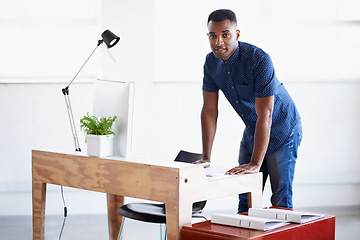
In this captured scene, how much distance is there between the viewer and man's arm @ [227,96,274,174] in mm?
2693

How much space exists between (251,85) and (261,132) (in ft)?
0.88

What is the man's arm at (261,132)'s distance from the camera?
269 centimetres

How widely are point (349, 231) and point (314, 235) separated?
2136 mm

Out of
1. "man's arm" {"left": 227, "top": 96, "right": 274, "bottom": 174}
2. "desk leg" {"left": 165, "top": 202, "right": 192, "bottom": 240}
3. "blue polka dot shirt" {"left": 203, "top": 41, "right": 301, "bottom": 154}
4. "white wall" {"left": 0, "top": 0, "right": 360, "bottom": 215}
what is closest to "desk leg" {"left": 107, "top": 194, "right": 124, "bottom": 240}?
"blue polka dot shirt" {"left": 203, "top": 41, "right": 301, "bottom": 154}

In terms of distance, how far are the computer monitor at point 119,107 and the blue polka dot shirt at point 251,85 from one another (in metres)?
0.55

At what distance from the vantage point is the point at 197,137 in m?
5.03

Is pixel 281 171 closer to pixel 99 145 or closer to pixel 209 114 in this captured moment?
pixel 209 114

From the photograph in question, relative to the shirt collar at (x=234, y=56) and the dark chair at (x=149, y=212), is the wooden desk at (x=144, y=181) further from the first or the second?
the shirt collar at (x=234, y=56)

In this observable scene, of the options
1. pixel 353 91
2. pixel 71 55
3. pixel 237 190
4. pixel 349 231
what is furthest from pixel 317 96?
pixel 237 190

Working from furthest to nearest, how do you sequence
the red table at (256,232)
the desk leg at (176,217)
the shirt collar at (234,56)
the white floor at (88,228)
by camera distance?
1. the white floor at (88,228)
2. the shirt collar at (234,56)
3. the desk leg at (176,217)
4. the red table at (256,232)

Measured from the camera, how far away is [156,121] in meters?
4.98

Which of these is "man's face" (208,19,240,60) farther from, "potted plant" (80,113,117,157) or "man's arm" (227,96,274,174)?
"potted plant" (80,113,117,157)

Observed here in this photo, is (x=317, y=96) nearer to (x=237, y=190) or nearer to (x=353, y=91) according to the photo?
(x=353, y=91)

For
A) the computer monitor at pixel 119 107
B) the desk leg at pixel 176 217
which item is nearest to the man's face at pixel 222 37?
the computer monitor at pixel 119 107
